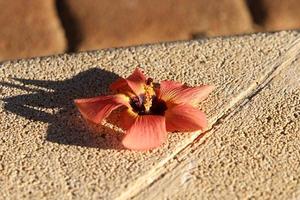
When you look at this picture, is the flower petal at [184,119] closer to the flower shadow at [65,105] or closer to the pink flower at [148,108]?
the pink flower at [148,108]

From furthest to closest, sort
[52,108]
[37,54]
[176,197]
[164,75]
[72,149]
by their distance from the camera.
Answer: [37,54]
[164,75]
[52,108]
[72,149]
[176,197]

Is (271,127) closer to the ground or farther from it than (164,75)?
closer to the ground

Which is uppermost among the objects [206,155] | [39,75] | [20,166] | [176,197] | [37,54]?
[37,54]

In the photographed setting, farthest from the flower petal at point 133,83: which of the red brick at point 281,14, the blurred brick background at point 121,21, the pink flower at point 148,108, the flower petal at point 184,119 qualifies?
the red brick at point 281,14

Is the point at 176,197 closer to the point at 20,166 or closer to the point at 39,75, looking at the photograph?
the point at 20,166

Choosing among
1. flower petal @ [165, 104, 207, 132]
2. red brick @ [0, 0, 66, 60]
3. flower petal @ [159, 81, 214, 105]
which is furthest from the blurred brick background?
flower petal @ [165, 104, 207, 132]

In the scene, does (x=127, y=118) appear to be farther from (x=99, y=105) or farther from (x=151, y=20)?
(x=151, y=20)

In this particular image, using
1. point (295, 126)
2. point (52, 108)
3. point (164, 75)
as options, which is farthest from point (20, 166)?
point (295, 126)
